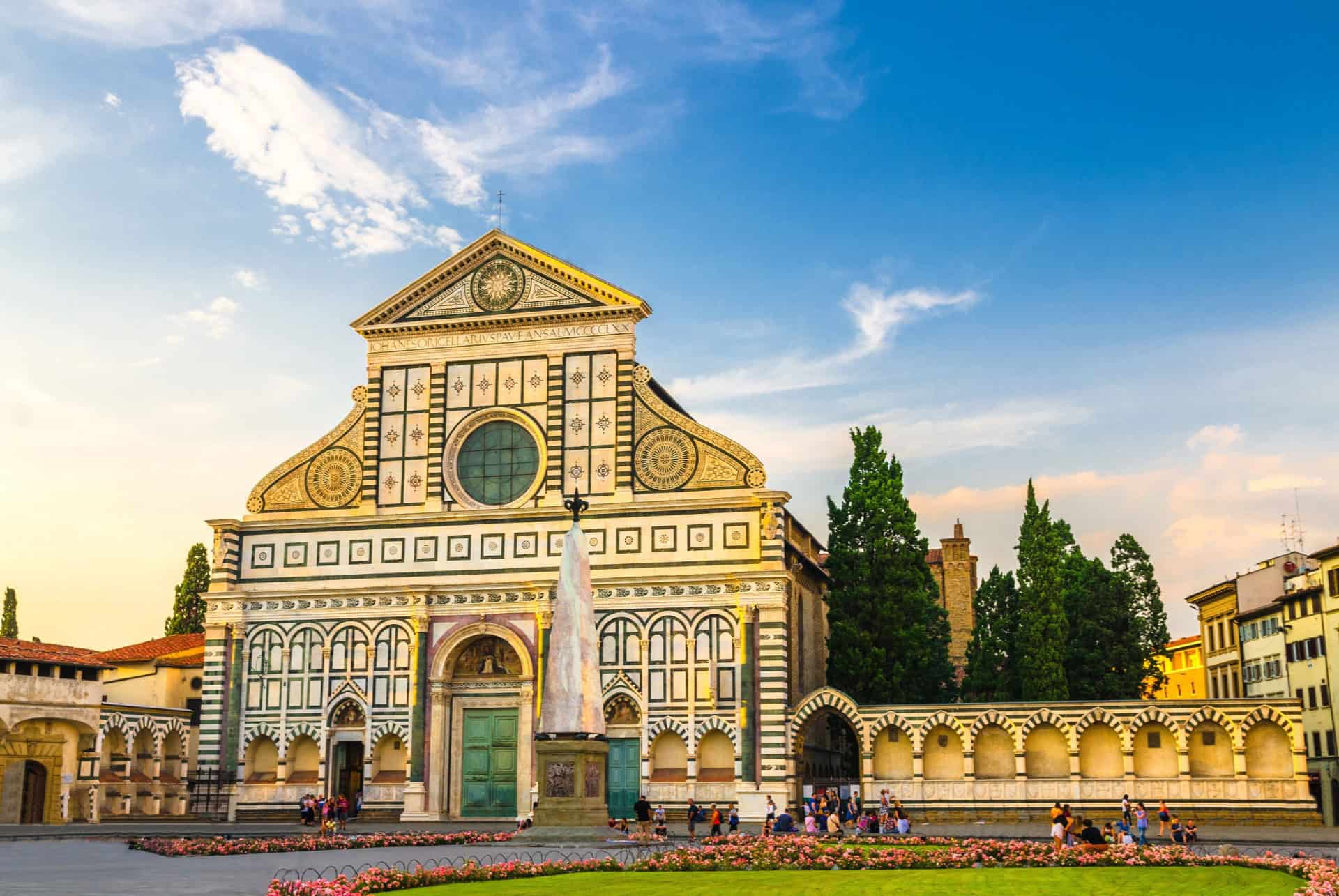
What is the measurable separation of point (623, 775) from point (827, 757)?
34.5ft

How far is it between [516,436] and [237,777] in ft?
48.7

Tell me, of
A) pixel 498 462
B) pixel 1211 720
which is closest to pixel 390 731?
pixel 498 462

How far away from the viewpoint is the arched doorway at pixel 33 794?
44938 millimetres

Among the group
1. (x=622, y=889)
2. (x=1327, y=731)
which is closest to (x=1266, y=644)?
(x=1327, y=731)

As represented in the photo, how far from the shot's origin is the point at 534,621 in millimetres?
45156

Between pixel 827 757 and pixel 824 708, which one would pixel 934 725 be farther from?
pixel 827 757

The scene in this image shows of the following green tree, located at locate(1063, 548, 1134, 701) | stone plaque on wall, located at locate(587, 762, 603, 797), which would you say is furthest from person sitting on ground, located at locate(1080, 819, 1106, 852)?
green tree, located at locate(1063, 548, 1134, 701)

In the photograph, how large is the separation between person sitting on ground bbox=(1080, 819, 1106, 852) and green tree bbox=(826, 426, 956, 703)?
20.9 meters

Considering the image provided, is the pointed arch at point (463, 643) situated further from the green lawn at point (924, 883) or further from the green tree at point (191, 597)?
the green tree at point (191, 597)

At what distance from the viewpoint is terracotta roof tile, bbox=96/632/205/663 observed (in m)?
57.8

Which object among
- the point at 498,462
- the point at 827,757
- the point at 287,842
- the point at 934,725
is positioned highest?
the point at 498,462

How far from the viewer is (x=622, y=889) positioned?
20234 mm

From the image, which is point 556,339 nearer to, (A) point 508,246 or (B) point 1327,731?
(A) point 508,246

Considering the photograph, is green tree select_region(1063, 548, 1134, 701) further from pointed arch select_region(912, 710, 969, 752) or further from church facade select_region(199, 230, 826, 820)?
church facade select_region(199, 230, 826, 820)
